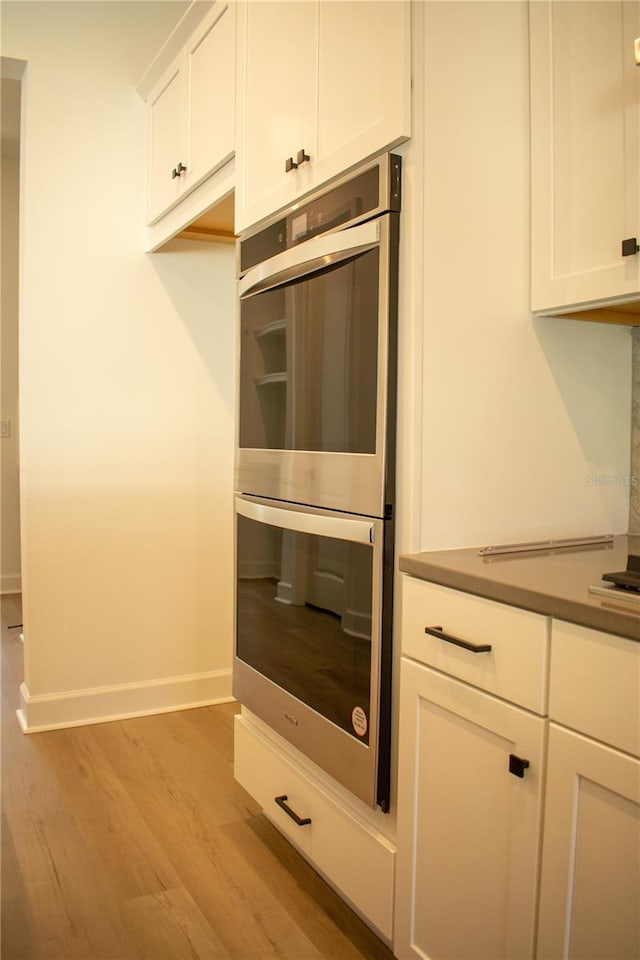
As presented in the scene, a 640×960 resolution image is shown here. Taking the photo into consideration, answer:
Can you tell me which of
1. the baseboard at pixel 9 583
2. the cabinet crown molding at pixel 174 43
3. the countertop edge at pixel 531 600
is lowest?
the baseboard at pixel 9 583

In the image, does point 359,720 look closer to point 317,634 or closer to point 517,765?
point 317,634

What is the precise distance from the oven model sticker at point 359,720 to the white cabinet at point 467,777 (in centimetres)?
11

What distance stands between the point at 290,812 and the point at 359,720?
46 centimetres

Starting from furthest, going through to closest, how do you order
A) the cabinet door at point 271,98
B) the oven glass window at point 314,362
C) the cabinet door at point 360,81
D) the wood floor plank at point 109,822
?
the wood floor plank at point 109,822 → the cabinet door at point 271,98 → the oven glass window at point 314,362 → the cabinet door at point 360,81

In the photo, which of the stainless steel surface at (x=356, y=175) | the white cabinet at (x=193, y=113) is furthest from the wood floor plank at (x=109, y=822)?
the white cabinet at (x=193, y=113)

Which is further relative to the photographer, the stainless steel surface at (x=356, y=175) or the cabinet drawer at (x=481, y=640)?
the stainless steel surface at (x=356, y=175)

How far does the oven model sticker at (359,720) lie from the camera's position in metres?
1.51

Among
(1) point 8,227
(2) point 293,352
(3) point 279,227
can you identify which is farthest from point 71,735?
(1) point 8,227

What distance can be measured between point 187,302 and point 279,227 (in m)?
1.27

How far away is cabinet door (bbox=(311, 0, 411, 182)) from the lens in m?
1.38

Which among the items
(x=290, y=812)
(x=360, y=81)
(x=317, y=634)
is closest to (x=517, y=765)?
(x=317, y=634)

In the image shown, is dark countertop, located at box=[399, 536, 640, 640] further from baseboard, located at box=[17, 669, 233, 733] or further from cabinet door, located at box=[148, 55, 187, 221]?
baseboard, located at box=[17, 669, 233, 733]

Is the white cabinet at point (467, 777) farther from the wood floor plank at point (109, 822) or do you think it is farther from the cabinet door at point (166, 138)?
the cabinet door at point (166, 138)

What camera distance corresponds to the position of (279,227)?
5.92ft
